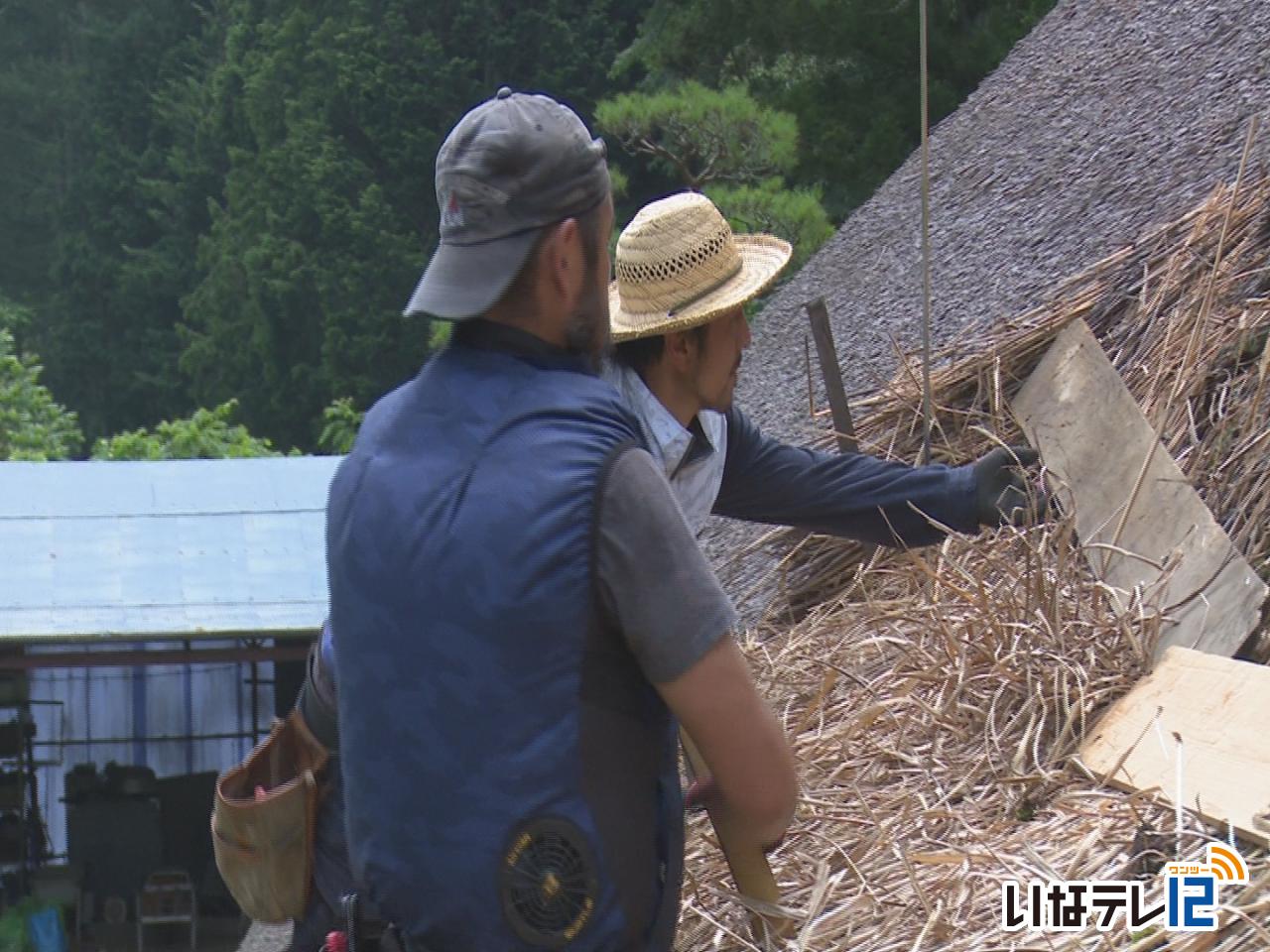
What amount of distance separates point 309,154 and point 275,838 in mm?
22447

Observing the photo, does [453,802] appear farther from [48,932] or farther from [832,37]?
[832,37]

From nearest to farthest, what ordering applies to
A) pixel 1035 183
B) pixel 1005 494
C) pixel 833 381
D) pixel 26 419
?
pixel 1005 494 → pixel 833 381 → pixel 1035 183 → pixel 26 419

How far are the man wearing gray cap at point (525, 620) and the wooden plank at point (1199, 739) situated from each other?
1.98ft

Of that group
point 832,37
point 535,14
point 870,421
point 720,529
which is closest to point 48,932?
point 720,529

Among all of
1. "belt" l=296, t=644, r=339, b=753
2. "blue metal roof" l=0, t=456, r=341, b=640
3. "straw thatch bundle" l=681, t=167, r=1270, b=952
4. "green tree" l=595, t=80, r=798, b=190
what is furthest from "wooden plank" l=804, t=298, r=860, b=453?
"green tree" l=595, t=80, r=798, b=190

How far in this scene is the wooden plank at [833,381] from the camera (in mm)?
3221

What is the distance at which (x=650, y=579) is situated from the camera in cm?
136

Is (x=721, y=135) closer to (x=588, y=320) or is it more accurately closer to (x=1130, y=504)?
(x=1130, y=504)

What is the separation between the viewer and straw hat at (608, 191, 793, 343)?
2.09 m

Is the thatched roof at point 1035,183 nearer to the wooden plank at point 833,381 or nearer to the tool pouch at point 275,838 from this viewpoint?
the wooden plank at point 833,381

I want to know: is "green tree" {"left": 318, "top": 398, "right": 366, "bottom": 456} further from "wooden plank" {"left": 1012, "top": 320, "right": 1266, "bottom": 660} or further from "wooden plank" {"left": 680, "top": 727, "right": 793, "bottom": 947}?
"wooden plank" {"left": 680, "top": 727, "right": 793, "bottom": 947}

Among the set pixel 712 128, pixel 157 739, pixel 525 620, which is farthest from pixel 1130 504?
pixel 712 128

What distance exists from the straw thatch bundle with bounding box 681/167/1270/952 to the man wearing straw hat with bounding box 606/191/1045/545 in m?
0.13

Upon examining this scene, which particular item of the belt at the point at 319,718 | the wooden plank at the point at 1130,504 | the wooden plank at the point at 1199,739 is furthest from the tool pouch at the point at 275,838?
the wooden plank at the point at 1130,504
